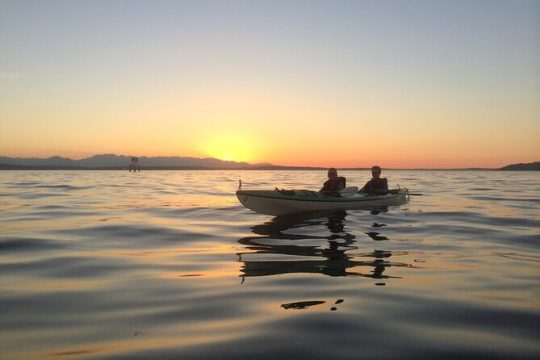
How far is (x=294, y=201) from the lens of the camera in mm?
17078

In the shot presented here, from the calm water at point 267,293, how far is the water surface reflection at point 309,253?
1.9 inches

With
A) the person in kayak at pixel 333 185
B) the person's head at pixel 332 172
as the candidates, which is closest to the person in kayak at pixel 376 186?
the person in kayak at pixel 333 185

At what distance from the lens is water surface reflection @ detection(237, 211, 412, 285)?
8.27 meters

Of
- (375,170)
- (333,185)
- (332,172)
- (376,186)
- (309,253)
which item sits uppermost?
(375,170)

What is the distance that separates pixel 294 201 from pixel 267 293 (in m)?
10.6

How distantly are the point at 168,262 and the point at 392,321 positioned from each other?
5.33 m

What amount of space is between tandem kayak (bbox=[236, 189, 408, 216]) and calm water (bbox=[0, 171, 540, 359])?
2641 mm

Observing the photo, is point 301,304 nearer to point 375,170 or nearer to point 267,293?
point 267,293

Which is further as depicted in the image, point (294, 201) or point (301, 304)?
point (294, 201)

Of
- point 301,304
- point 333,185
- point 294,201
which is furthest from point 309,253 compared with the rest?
point 333,185

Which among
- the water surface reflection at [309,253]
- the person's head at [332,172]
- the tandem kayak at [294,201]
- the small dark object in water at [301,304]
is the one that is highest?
the person's head at [332,172]

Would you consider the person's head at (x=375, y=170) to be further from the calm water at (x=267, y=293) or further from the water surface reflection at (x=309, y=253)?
the calm water at (x=267, y=293)

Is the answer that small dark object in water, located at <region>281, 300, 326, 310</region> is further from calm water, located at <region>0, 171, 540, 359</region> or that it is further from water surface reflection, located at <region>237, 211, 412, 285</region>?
water surface reflection, located at <region>237, 211, 412, 285</region>

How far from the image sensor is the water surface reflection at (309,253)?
8266 millimetres
